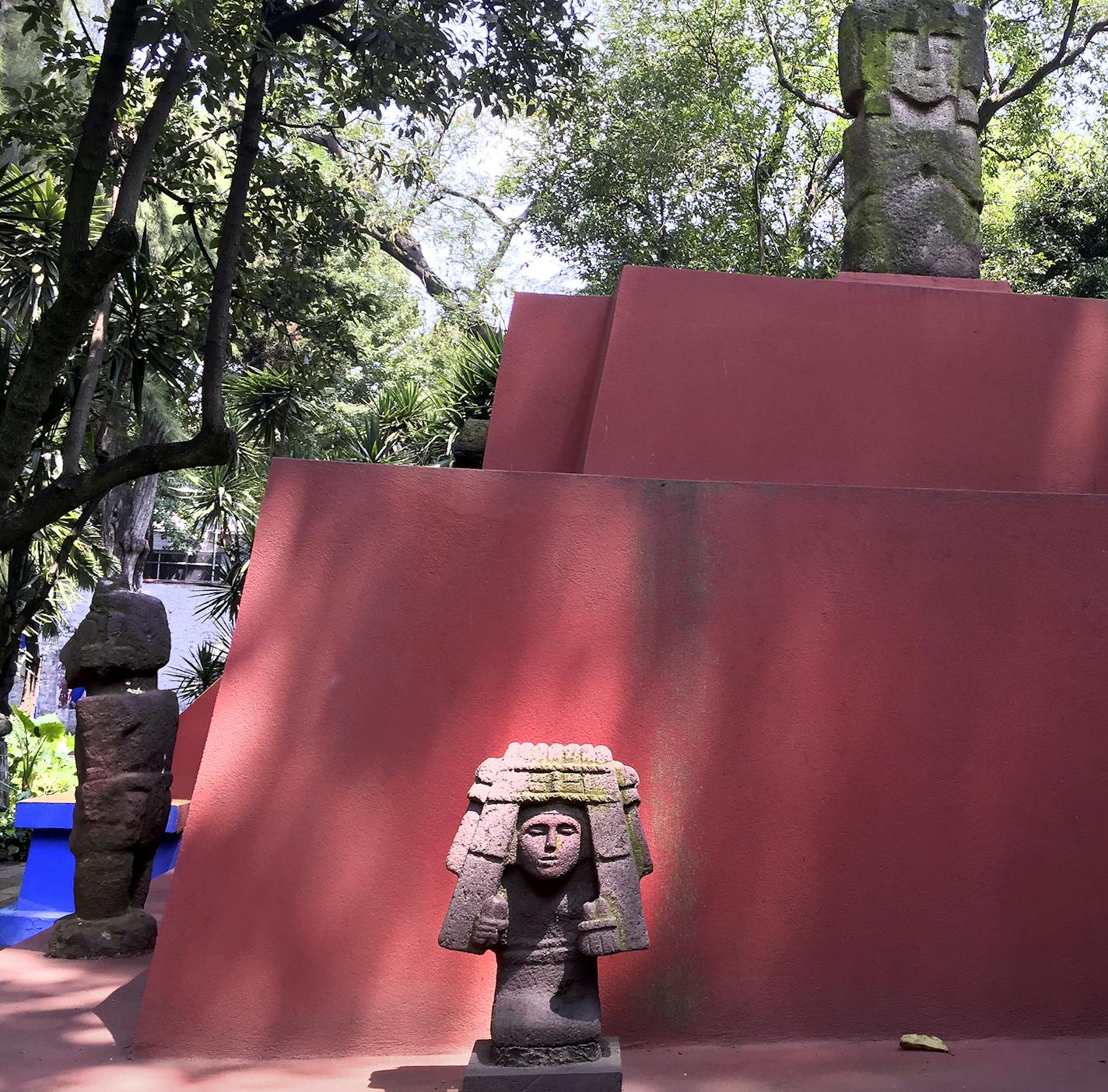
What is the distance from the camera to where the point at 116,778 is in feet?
14.0

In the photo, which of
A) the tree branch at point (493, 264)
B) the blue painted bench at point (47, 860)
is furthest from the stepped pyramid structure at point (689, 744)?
the tree branch at point (493, 264)

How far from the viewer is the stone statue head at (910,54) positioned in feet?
16.6

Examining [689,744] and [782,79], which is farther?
[782,79]

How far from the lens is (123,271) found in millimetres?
7086

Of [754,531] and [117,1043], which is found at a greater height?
[754,531]

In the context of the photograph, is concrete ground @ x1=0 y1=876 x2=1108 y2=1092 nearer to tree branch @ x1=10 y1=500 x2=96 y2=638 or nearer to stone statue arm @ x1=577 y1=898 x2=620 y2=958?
stone statue arm @ x1=577 y1=898 x2=620 y2=958

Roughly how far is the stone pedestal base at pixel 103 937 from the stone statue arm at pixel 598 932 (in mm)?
2060

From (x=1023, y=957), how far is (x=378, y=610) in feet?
7.49

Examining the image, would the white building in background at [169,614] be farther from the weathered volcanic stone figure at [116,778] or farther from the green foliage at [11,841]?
the weathered volcanic stone figure at [116,778]

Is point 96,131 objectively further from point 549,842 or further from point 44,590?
point 549,842

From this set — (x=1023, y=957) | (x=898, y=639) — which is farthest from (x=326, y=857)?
(x=1023, y=957)

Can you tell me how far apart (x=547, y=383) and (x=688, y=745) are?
2.15 meters

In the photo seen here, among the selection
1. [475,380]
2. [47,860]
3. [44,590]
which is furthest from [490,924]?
[475,380]

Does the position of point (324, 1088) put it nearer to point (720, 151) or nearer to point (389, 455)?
point (389, 455)
